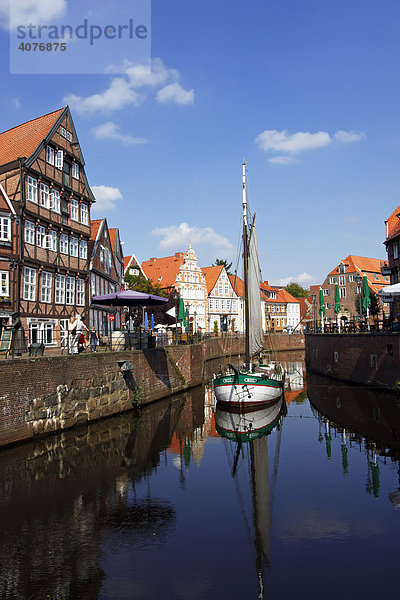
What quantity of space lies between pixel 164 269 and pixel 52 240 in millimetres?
48975

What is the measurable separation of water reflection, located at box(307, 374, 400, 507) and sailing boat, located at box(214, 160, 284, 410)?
293cm

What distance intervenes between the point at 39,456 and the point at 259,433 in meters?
9.43

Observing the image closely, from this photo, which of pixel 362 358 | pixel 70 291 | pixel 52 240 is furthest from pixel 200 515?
pixel 362 358

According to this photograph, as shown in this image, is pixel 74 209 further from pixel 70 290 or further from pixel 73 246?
pixel 70 290

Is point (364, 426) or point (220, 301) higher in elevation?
point (220, 301)

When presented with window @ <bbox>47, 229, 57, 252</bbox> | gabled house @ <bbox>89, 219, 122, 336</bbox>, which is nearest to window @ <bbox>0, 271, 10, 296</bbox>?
window @ <bbox>47, 229, 57, 252</bbox>

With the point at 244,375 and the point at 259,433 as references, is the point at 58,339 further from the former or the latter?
the point at 259,433

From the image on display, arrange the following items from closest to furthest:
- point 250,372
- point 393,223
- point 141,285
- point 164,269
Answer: point 250,372, point 393,223, point 141,285, point 164,269

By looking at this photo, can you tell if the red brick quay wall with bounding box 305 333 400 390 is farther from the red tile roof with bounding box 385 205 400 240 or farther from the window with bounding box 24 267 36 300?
the window with bounding box 24 267 36 300

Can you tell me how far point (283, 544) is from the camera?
10195mm

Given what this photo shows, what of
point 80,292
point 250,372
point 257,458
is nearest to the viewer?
point 257,458

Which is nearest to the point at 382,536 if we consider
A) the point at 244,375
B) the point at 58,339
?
the point at 244,375

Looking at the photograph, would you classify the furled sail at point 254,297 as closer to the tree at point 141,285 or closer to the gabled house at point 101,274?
the gabled house at point 101,274

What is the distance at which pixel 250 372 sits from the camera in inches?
1061
